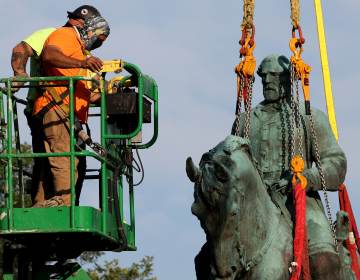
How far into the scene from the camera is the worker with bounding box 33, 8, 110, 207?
66.5 ft

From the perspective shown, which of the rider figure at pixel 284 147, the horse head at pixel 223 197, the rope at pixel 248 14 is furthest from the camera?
the rope at pixel 248 14

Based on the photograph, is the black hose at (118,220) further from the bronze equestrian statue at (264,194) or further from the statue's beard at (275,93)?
the statue's beard at (275,93)

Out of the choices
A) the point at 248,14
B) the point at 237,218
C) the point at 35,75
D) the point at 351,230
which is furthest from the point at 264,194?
the point at 35,75

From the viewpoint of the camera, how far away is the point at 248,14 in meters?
20.1

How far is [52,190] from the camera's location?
20531mm

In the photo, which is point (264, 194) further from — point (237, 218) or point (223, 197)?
point (223, 197)

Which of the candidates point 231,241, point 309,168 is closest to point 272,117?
point 309,168

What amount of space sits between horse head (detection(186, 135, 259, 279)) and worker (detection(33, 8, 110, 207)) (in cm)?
202

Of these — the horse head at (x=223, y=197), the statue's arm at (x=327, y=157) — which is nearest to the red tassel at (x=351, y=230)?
the statue's arm at (x=327, y=157)

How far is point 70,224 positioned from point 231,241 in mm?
1887

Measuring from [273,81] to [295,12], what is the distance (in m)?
0.85

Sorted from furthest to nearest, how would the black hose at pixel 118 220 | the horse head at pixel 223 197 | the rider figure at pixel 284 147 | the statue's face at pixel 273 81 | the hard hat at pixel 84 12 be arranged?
the hard hat at pixel 84 12 → the black hose at pixel 118 220 → the statue's face at pixel 273 81 → the rider figure at pixel 284 147 → the horse head at pixel 223 197

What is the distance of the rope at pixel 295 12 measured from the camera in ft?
66.1

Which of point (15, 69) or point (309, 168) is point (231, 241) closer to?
point (309, 168)
